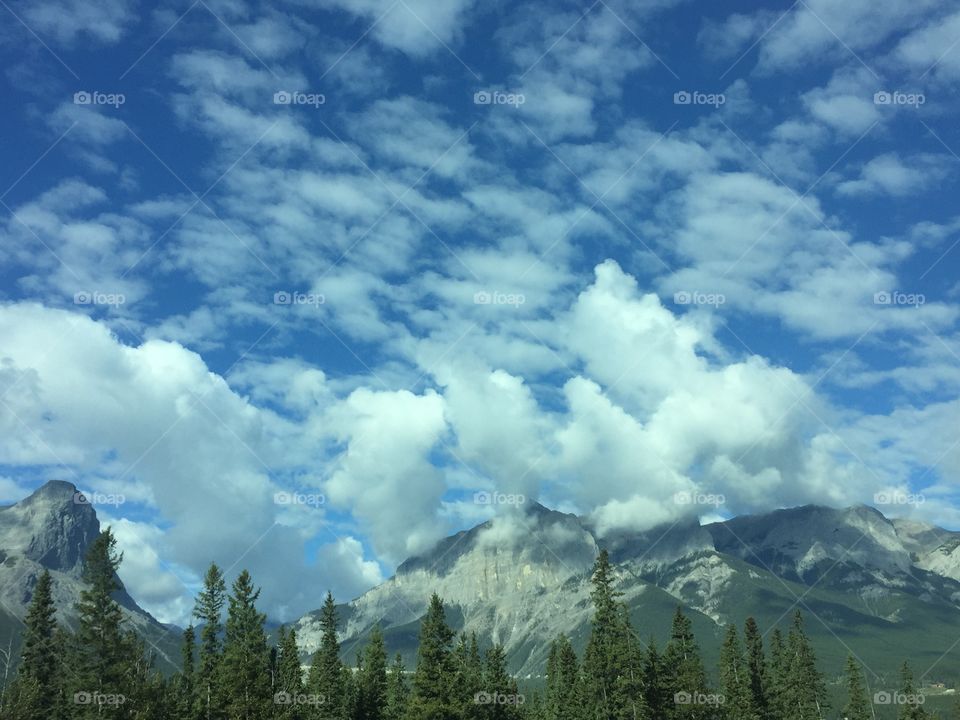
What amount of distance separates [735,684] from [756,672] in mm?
4575

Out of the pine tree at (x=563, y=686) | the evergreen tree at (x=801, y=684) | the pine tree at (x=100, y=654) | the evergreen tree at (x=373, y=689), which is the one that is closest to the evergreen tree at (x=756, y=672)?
the evergreen tree at (x=801, y=684)

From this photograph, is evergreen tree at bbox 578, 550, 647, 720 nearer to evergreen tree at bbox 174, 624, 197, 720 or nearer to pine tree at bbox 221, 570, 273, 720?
pine tree at bbox 221, 570, 273, 720

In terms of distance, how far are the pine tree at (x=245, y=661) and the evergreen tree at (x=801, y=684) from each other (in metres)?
73.0

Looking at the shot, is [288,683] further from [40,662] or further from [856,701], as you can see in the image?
[856,701]

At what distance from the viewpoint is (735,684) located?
103062 millimetres

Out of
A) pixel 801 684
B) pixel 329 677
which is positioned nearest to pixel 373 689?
pixel 329 677

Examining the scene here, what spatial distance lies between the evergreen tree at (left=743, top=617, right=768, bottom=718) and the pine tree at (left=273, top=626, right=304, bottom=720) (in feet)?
185

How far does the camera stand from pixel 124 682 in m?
56.2

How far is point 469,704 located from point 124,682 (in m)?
28.2

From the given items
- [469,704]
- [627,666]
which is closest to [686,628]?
[627,666]

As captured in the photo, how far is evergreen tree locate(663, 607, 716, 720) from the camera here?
8331 centimetres

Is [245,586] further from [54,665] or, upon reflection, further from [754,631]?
[754,631]

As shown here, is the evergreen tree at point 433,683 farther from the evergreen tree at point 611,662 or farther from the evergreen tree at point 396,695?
the evergreen tree at point 396,695

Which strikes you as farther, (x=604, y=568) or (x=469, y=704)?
(x=604, y=568)
